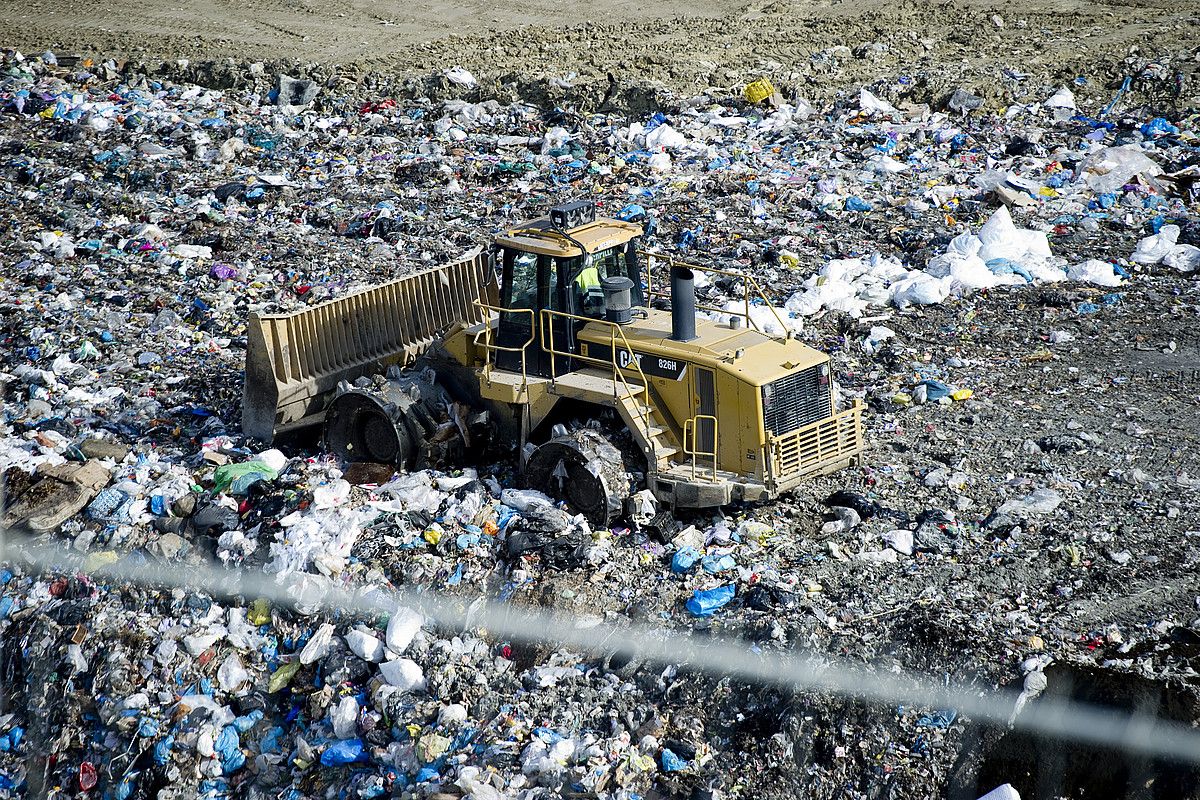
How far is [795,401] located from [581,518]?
1370 millimetres

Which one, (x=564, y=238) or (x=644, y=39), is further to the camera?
(x=644, y=39)

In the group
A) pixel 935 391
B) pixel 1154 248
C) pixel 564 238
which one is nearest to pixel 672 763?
pixel 564 238

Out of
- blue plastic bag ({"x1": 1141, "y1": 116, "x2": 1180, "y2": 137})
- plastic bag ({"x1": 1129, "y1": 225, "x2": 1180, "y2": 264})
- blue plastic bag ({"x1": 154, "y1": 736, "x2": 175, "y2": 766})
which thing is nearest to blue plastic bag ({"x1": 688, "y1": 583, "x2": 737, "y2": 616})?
blue plastic bag ({"x1": 154, "y1": 736, "x2": 175, "y2": 766})

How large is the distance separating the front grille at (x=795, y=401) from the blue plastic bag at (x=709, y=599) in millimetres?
954

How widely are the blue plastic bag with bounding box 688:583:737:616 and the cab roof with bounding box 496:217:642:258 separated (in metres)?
2.09

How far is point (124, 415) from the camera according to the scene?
29.2ft

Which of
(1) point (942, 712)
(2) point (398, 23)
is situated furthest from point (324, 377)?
(2) point (398, 23)

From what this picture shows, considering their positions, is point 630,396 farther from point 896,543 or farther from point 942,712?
point 942,712

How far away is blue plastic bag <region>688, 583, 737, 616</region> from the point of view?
6410 mm

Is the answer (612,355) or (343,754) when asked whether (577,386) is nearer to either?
(612,355)

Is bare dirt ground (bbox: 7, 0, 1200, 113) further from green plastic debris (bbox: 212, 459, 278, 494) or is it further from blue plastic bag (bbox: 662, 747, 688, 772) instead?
blue plastic bag (bbox: 662, 747, 688, 772)

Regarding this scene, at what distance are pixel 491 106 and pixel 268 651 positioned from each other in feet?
34.9

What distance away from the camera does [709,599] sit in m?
6.45

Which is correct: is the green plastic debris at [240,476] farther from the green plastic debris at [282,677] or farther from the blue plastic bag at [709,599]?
the blue plastic bag at [709,599]
